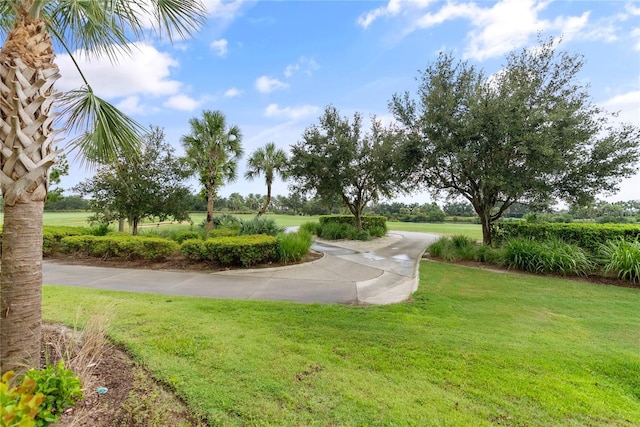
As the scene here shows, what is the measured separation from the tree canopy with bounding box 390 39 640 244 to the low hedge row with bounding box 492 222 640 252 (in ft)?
3.65

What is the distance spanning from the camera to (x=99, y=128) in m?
3.11

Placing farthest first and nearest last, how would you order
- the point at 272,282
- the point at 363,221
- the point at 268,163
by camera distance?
1. the point at 363,221
2. the point at 268,163
3. the point at 272,282

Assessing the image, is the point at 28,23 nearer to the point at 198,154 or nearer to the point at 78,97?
Result: the point at 78,97

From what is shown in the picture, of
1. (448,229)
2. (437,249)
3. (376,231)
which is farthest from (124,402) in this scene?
(448,229)

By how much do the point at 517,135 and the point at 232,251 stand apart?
30.2ft

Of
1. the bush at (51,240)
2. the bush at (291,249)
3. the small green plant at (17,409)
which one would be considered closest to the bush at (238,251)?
the bush at (291,249)

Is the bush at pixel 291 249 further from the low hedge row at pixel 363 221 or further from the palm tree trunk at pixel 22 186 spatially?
the low hedge row at pixel 363 221

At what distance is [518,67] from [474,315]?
9.75 m

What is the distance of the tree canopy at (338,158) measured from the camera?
14.3 metres

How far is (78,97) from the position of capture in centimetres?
292

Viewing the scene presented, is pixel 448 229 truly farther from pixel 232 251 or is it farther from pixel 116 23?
pixel 116 23

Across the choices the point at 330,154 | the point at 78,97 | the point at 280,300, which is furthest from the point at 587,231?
the point at 78,97

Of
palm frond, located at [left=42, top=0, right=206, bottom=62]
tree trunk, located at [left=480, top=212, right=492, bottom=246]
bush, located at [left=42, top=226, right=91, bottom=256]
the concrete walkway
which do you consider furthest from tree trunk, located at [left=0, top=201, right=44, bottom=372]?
tree trunk, located at [left=480, top=212, right=492, bottom=246]

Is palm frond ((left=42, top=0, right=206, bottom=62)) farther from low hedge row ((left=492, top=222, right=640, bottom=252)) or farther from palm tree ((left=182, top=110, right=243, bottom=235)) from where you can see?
low hedge row ((left=492, top=222, right=640, bottom=252))
